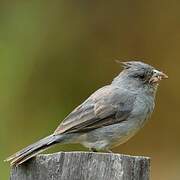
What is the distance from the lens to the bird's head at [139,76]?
712 cm

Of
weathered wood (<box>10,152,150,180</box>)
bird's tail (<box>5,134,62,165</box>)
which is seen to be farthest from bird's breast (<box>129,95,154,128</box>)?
weathered wood (<box>10,152,150,180</box>)

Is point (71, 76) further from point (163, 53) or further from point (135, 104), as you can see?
point (135, 104)

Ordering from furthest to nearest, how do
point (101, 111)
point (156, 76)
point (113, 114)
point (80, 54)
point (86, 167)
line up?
point (80, 54) < point (156, 76) < point (113, 114) < point (101, 111) < point (86, 167)

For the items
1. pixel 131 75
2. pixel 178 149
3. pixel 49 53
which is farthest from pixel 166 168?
pixel 131 75

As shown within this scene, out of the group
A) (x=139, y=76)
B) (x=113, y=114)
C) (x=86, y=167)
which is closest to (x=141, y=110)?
(x=113, y=114)

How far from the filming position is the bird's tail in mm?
5094

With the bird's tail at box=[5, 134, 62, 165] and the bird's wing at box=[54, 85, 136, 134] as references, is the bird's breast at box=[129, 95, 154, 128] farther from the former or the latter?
the bird's tail at box=[5, 134, 62, 165]

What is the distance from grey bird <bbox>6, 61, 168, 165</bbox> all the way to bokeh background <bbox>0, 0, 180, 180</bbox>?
363cm

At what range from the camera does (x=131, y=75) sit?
7188 mm

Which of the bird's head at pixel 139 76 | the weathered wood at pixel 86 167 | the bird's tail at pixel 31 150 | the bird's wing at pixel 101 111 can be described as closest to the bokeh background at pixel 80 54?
the bird's head at pixel 139 76

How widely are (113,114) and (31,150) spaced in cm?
141

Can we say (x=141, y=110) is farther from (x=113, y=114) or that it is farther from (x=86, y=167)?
(x=86, y=167)

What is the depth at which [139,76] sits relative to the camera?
718 centimetres

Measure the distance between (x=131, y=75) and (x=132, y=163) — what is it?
237 cm
